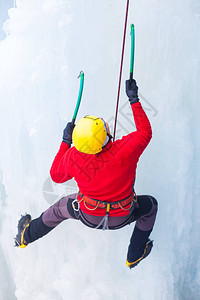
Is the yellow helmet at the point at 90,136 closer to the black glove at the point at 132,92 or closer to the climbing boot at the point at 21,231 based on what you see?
the black glove at the point at 132,92

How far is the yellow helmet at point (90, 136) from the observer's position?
58.3 inches

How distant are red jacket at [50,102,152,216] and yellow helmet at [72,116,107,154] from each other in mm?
82

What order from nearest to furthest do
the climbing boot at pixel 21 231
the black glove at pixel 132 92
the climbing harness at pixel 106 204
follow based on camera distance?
the black glove at pixel 132 92 < the climbing harness at pixel 106 204 < the climbing boot at pixel 21 231

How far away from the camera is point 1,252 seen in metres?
4.98

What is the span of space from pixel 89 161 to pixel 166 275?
240cm

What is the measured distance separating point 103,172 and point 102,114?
1.18 meters

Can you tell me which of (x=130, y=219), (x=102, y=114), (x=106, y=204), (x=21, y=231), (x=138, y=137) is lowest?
(x=21, y=231)

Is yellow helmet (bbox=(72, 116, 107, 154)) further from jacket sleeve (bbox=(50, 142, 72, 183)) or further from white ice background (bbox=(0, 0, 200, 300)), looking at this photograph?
white ice background (bbox=(0, 0, 200, 300))

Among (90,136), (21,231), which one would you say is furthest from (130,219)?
(21,231)

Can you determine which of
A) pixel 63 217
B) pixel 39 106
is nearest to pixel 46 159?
pixel 39 106

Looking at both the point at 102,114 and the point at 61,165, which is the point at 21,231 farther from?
the point at 102,114

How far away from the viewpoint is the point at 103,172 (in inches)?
62.9

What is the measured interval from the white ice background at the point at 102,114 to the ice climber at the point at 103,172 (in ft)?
3.02

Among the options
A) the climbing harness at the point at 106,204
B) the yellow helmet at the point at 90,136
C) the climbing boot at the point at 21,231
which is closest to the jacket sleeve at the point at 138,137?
the yellow helmet at the point at 90,136
